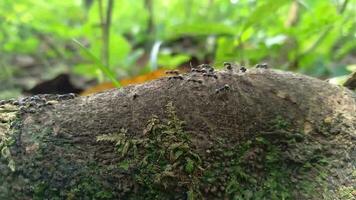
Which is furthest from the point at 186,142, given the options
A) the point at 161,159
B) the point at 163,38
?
the point at 163,38

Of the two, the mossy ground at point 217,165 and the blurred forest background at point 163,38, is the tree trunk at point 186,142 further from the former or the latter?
the blurred forest background at point 163,38

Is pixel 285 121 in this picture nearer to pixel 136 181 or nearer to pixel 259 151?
pixel 259 151

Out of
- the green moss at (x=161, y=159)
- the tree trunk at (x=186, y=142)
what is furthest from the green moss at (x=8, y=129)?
the green moss at (x=161, y=159)

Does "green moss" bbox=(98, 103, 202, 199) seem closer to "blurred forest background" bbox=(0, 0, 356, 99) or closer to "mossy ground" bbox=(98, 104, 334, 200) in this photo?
"mossy ground" bbox=(98, 104, 334, 200)

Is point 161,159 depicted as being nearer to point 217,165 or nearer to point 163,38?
point 217,165

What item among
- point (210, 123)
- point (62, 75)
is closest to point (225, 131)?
point (210, 123)
